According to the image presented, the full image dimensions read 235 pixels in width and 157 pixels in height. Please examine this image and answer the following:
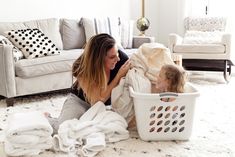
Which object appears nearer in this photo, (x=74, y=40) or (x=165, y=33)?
(x=74, y=40)

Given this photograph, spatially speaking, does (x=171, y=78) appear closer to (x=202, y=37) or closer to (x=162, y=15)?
(x=202, y=37)

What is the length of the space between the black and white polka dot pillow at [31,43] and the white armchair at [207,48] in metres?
1.70

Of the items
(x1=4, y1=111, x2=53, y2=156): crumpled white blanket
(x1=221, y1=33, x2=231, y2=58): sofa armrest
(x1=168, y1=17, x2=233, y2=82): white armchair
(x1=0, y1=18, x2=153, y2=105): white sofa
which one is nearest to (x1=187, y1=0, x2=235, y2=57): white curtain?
(x1=168, y1=17, x2=233, y2=82): white armchair

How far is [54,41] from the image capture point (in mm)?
3986

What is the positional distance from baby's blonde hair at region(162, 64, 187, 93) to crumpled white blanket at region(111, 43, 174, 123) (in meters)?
0.15

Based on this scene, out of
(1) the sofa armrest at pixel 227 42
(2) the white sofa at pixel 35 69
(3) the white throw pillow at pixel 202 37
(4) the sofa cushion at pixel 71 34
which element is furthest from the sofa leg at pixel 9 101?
(1) the sofa armrest at pixel 227 42

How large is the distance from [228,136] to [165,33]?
145 inches

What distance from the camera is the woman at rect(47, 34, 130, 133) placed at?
7.14 feet

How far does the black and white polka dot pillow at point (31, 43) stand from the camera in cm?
346

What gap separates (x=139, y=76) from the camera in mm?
2250

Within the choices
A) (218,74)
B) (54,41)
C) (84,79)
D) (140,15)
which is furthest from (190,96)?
(140,15)

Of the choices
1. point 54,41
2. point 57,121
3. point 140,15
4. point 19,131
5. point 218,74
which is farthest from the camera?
point 140,15

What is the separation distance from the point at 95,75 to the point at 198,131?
87 centimetres

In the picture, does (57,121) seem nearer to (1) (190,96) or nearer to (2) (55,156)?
(2) (55,156)
